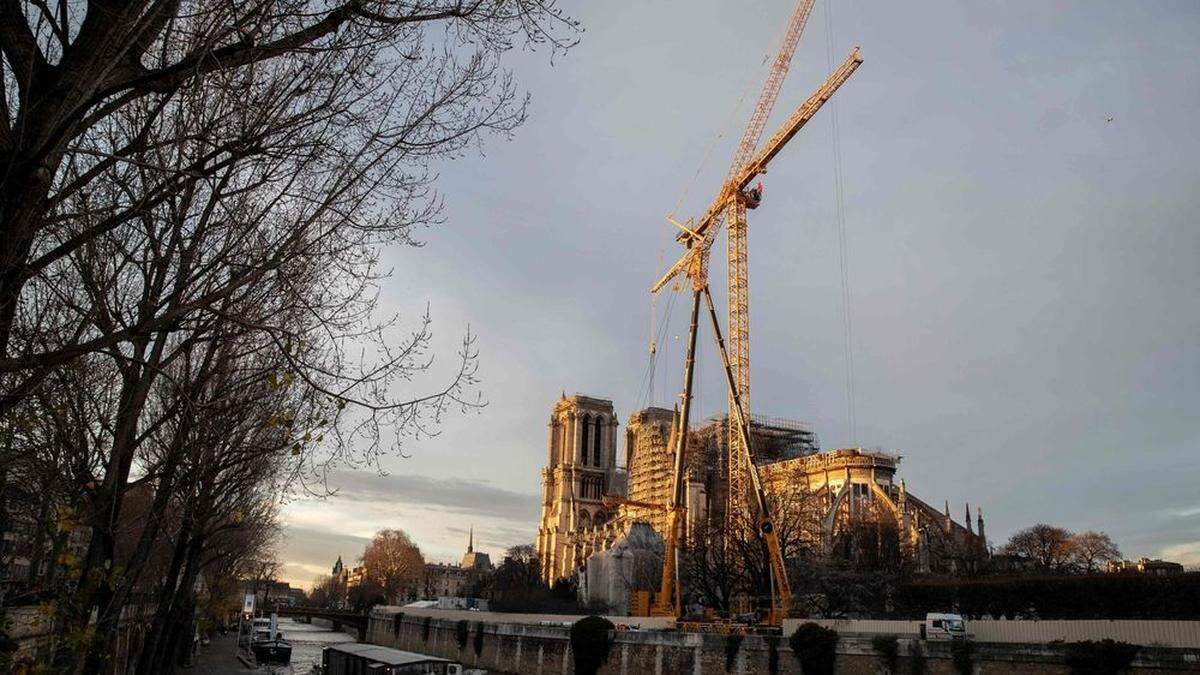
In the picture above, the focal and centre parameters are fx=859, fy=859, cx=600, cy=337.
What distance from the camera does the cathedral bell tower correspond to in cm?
12188

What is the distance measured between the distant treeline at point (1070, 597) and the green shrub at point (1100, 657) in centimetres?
1461

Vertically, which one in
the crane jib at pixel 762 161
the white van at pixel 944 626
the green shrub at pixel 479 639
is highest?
the crane jib at pixel 762 161

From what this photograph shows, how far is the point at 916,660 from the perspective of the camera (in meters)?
24.7

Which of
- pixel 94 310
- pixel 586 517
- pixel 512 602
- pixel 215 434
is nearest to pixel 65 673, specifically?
pixel 215 434

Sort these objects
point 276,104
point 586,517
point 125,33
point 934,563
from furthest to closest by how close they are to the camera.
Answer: point 586,517 < point 934,563 < point 276,104 < point 125,33

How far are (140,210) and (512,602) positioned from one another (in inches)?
3254

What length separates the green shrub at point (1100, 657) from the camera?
66.7ft

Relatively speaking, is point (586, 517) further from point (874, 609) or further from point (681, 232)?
point (874, 609)

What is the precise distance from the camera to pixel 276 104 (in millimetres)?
6559

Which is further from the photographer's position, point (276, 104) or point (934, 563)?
point (934, 563)

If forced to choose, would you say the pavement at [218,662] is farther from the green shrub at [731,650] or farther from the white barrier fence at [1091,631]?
the white barrier fence at [1091,631]

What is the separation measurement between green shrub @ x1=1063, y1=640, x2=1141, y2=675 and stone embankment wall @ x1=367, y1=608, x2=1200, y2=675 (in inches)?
13.9

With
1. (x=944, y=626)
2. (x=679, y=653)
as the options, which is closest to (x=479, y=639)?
(x=679, y=653)

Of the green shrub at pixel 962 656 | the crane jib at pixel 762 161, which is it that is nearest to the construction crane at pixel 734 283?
the crane jib at pixel 762 161
